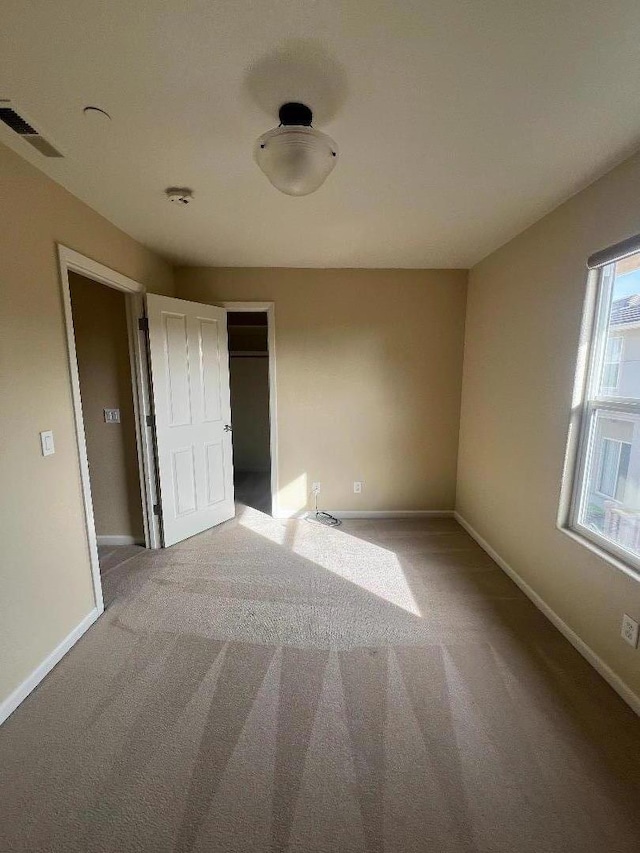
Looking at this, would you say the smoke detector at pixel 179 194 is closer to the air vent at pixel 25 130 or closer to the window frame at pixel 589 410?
the air vent at pixel 25 130

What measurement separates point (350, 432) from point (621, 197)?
8.14ft

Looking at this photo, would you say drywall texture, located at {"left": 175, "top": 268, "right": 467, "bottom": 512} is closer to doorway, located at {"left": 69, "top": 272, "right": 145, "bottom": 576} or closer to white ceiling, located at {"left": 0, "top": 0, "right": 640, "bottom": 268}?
doorway, located at {"left": 69, "top": 272, "right": 145, "bottom": 576}

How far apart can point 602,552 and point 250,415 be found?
179 inches

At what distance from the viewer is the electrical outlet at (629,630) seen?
5.03 feet

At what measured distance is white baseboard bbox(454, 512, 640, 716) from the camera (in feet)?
5.14

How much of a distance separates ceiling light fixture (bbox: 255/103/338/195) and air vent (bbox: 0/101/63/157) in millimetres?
959

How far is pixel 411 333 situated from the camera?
338cm

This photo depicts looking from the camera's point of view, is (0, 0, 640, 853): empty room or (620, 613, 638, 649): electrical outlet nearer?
(0, 0, 640, 853): empty room

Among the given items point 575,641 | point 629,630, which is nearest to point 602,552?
point 629,630

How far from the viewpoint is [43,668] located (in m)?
1.70

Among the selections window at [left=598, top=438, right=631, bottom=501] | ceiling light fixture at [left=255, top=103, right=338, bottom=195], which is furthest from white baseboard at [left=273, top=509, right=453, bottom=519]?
ceiling light fixture at [left=255, top=103, right=338, bottom=195]

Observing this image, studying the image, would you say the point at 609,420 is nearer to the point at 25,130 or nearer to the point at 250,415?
the point at 25,130

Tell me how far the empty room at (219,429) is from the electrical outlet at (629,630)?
6 cm

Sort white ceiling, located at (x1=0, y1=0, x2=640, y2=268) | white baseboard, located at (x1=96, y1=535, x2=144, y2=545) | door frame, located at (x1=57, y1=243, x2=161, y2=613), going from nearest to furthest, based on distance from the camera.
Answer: white ceiling, located at (x1=0, y1=0, x2=640, y2=268) < door frame, located at (x1=57, y1=243, x2=161, y2=613) < white baseboard, located at (x1=96, y1=535, x2=144, y2=545)
